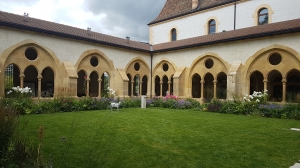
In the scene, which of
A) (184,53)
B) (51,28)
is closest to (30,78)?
(51,28)

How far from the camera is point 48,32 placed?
13320mm

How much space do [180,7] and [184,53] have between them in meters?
8.09

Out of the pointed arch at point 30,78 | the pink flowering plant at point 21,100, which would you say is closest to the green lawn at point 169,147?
the pink flowering plant at point 21,100

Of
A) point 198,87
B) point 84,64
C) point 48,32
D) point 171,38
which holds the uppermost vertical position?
point 171,38

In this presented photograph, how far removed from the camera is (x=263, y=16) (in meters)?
17.0

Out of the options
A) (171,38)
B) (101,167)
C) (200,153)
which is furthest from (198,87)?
(101,167)

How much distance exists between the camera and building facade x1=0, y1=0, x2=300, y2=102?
1251 centimetres

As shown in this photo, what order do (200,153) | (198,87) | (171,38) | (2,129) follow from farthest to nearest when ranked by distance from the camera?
(171,38) < (198,87) < (200,153) < (2,129)

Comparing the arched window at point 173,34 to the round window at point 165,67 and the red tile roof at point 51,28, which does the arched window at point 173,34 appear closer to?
the round window at point 165,67

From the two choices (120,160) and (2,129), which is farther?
(120,160)

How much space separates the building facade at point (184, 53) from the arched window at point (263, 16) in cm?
7

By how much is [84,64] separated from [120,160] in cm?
1248

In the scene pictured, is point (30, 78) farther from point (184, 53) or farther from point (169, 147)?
point (169, 147)

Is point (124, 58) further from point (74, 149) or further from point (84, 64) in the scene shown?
point (74, 149)
